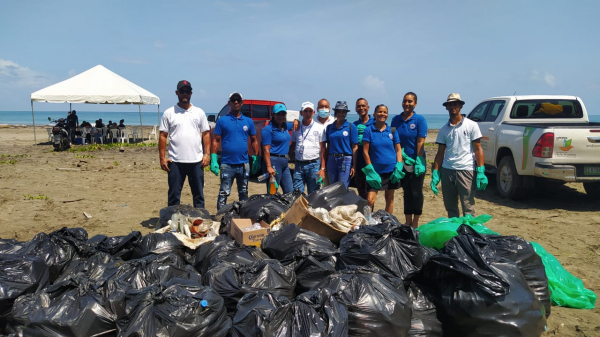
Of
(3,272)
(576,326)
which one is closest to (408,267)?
(576,326)

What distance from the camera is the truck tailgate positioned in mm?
6156

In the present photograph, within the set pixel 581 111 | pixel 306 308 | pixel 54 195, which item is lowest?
pixel 54 195

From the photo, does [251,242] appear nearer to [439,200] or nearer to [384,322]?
[384,322]

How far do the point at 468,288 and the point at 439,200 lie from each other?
4863mm

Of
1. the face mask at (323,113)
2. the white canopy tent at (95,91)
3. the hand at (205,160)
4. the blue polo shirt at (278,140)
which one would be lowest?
the hand at (205,160)

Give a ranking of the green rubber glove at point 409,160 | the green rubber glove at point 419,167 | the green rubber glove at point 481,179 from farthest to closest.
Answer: the green rubber glove at point 409,160
the green rubber glove at point 419,167
the green rubber glove at point 481,179

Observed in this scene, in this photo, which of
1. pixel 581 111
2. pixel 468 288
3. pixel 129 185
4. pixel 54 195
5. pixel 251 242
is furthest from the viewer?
pixel 129 185

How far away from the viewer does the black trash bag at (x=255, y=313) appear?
92.4 inches

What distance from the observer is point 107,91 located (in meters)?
16.4

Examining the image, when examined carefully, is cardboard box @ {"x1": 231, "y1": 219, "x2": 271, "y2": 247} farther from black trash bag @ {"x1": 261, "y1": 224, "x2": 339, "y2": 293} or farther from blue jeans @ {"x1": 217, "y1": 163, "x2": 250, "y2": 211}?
blue jeans @ {"x1": 217, "y1": 163, "x2": 250, "y2": 211}

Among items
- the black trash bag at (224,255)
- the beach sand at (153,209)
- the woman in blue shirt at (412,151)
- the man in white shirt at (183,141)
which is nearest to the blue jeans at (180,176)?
the man in white shirt at (183,141)

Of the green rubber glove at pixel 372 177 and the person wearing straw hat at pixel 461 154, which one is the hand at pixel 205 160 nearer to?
the green rubber glove at pixel 372 177

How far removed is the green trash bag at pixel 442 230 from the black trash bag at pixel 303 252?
0.91 metres

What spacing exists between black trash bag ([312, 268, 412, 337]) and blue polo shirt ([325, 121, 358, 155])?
2.58 metres
